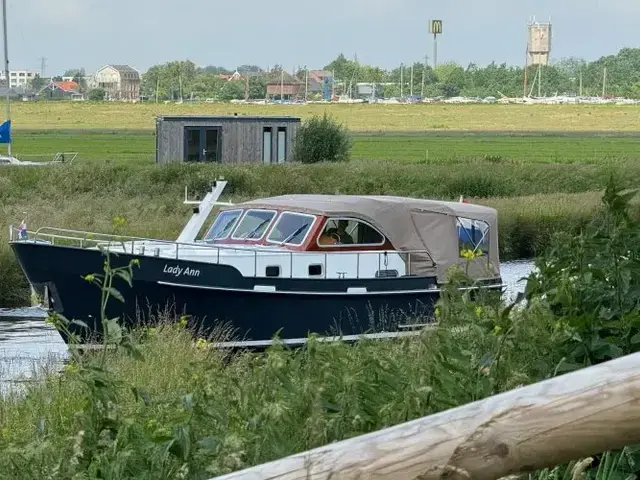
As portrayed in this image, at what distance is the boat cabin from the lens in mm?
15734

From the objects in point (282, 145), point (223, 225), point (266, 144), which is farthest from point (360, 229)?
point (282, 145)

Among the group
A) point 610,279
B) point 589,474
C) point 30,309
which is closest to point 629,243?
point 610,279

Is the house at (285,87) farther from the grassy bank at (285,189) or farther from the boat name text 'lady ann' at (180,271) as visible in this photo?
the boat name text 'lady ann' at (180,271)

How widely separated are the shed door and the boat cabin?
25502 mm

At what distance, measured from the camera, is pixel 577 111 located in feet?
386

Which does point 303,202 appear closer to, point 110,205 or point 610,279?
point 610,279

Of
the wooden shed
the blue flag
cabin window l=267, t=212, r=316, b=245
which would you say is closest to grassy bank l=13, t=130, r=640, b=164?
the blue flag

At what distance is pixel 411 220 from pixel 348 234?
88 centimetres

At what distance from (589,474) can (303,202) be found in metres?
11.8

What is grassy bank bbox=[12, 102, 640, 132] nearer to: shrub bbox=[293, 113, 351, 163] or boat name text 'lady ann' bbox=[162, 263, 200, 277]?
shrub bbox=[293, 113, 351, 163]

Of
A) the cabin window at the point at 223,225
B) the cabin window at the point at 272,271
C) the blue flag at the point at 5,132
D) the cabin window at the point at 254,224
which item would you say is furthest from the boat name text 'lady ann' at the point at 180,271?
the blue flag at the point at 5,132

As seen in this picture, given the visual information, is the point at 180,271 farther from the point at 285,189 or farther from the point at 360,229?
the point at 285,189

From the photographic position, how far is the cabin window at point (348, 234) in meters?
15.7

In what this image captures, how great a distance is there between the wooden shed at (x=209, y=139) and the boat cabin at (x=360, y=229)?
25.4 metres
